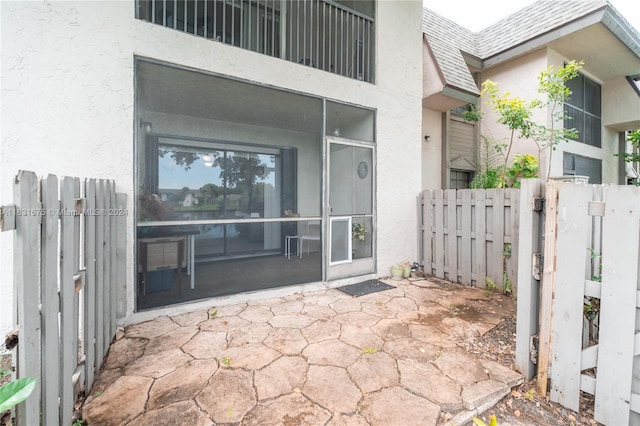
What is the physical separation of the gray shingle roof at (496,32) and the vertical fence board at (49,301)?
241 inches

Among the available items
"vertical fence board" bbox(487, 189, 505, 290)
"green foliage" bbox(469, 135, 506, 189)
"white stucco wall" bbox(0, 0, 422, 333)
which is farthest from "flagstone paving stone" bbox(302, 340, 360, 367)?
"green foliage" bbox(469, 135, 506, 189)

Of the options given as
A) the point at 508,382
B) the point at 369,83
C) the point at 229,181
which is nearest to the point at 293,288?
the point at 229,181

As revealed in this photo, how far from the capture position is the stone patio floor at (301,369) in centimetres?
168

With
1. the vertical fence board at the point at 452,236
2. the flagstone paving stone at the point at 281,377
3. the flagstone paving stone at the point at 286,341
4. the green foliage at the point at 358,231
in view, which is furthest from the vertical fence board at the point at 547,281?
the green foliage at the point at 358,231

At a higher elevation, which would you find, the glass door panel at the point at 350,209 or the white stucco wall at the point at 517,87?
the white stucco wall at the point at 517,87

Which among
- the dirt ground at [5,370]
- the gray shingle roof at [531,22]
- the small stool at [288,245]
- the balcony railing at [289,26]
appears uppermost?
the gray shingle roof at [531,22]

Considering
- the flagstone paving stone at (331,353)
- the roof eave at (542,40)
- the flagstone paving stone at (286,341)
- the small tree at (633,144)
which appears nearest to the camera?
the flagstone paving stone at (331,353)

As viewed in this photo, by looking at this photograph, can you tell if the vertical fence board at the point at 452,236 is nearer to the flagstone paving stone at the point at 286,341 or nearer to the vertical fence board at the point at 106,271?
the flagstone paving stone at the point at 286,341

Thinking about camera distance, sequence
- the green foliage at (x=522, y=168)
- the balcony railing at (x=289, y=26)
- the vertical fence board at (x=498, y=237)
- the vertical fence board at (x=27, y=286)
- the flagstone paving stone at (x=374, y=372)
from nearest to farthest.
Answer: the vertical fence board at (x=27, y=286) → the flagstone paving stone at (x=374, y=372) → the balcony railing at (x=289, y=26) → the vertical fence board at (x=498, y=237) → the green foliage at (x=522, y=168)

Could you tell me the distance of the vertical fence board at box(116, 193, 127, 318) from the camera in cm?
268

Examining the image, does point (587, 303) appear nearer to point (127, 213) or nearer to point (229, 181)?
point (229, 181)

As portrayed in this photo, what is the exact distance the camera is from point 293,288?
390 centimetres

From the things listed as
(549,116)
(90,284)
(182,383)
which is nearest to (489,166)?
(549,116)

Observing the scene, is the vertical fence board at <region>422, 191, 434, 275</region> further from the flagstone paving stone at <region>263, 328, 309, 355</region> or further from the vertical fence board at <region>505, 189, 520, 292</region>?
the flagstone paving stone at <region>263, 328, 309, 355</region>
